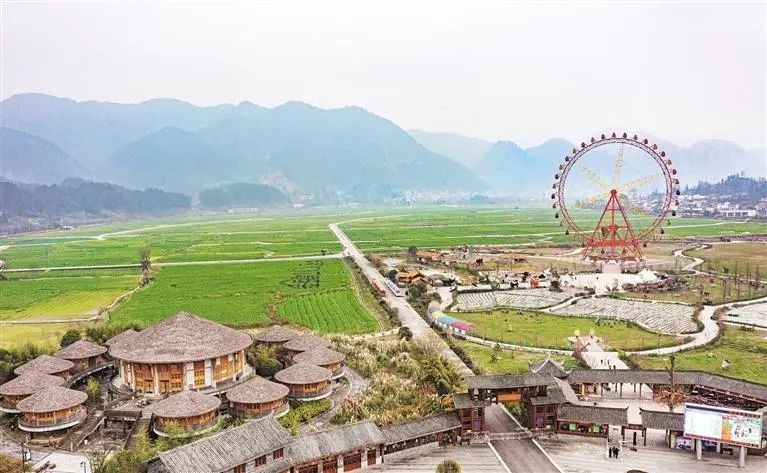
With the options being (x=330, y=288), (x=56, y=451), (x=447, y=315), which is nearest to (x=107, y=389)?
(x=56, y=451)

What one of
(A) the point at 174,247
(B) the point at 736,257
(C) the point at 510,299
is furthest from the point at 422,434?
(A) the point at 174,247

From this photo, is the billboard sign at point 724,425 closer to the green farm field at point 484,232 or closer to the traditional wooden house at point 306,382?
the traditional wooden house at point 306,382

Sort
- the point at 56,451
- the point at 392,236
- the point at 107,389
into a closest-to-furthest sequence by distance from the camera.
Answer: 1. the point at 56,451
2. the point at 107,389
3. the point at 392,236

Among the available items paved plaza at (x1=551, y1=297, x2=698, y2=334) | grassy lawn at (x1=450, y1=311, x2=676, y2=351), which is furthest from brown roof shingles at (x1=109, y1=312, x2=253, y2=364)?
paved plaza at (x1=551, y1=297, x2=698, y2=334)

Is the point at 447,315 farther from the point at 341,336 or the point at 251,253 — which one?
the point at 251,253

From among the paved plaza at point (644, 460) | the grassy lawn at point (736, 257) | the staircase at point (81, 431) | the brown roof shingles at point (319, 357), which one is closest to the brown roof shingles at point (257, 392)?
the brown roof shingles at point (319, 357)
